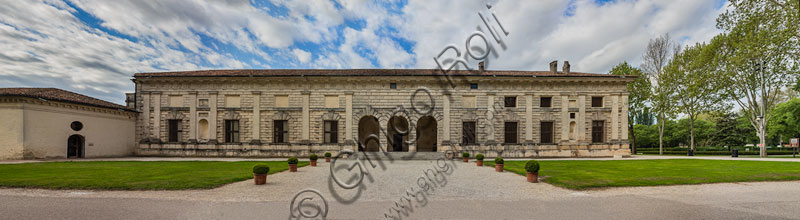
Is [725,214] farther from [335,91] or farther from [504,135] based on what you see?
[335,91]

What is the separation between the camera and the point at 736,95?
28406mm

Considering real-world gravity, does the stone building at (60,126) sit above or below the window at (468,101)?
below

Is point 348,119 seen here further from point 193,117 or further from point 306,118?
point 193,117

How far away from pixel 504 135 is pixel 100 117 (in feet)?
107

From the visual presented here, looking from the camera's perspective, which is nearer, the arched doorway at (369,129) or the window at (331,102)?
the window at (331,102)

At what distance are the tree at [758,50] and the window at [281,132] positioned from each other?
31638 mm

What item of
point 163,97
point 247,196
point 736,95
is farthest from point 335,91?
point 736,95

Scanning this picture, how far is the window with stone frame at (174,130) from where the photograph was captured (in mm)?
24767

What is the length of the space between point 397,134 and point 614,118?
19198mm

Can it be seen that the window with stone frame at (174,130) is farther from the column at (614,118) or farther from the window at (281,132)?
the column at (614,118)

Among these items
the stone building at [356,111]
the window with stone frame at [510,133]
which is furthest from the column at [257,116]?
the window with stone frame at [510,133]

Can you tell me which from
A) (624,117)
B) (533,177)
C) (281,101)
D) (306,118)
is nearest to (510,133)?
(624,117)

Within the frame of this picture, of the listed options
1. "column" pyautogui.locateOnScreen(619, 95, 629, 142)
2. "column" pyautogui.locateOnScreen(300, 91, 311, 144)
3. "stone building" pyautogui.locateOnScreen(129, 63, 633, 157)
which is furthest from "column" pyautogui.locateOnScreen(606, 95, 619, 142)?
"column" pyautogui.locateOnScreen(300, 91, 311, 144)

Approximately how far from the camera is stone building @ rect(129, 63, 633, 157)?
24625mm
